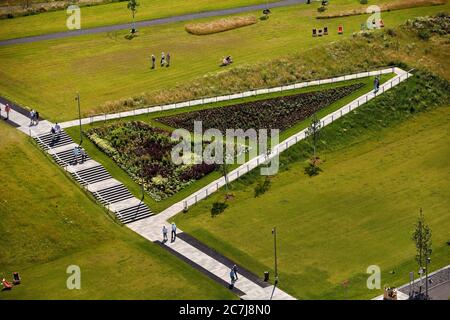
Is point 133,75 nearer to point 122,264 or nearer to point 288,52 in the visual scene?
point 288,52

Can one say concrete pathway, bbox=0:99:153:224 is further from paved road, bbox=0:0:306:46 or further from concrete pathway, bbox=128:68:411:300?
paved road, bbox=0:0:306:46

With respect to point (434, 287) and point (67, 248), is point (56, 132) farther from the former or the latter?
point (434, 287)

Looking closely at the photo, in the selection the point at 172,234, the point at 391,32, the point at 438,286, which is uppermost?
the point at 391,32

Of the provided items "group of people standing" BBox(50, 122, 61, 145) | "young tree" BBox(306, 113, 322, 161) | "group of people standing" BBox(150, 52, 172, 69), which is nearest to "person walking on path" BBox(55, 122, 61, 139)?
"group of people standing" BBox(50, 122, 61, 145)

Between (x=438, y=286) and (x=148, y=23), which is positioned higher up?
(x=148, y=23)

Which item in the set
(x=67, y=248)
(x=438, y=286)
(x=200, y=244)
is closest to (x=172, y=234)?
(x=200, y=244)
